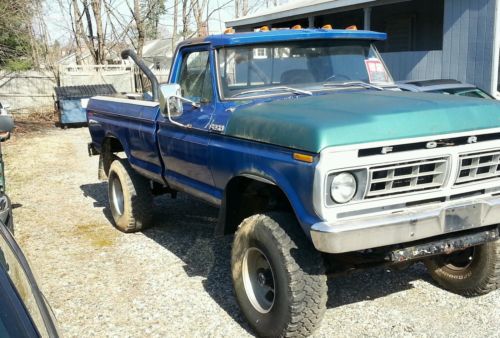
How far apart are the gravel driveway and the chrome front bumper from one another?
2.95 feet

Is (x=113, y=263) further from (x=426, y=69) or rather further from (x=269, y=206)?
Answer: (x=426, y=69)

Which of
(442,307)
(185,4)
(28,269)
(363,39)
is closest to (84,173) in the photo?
(363,39)

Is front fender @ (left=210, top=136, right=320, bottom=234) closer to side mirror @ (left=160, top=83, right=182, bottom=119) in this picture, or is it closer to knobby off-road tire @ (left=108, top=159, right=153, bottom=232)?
side mirror @ (left=160, top=83, right=182, bottom=119)

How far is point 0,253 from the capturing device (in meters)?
2.05

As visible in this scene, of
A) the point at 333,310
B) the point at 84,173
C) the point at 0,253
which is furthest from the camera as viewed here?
the point at 84,173

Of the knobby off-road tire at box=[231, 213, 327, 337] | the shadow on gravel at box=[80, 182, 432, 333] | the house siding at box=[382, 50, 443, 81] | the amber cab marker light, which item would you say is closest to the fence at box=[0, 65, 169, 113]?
the house siding at box=[382, 50, 443, 81]

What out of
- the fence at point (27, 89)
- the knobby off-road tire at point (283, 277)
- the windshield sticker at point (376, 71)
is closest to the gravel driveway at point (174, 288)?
the knobby off-road tire at point (283, 277)

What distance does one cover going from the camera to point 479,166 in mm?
3594

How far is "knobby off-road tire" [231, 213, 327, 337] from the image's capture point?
3418 mm

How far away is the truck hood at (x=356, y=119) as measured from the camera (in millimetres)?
3199

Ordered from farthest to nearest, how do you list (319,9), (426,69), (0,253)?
(319,9) < (426,69) < (0,253)

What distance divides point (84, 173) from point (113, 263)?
17.0 feet

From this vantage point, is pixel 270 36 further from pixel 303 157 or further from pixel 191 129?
pixel 303 157

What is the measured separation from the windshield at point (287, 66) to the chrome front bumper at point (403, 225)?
1.56 meters
